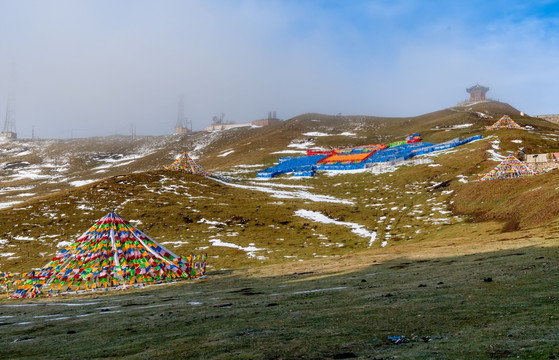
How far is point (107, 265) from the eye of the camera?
44906 mm

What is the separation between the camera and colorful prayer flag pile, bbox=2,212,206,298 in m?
43.6

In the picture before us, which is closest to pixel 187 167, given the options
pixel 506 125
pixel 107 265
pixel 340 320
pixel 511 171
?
pixel 511 171

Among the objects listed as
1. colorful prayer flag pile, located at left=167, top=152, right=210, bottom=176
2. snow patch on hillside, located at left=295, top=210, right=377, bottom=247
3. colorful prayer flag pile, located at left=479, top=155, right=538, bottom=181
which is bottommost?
snow patch on hillside, located at left=295, top=210, right=377, bottom=247

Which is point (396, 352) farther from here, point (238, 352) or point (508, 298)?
point (508, 298)

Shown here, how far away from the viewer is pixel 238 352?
539 inches

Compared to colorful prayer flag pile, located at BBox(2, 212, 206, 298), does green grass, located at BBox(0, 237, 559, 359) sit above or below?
above

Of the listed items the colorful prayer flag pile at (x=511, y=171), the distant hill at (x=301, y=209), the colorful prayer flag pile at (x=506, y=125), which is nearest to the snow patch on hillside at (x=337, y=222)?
the distant hill at (x=301, y=209)

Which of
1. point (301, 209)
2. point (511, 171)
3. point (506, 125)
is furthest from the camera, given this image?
point (506, 125)

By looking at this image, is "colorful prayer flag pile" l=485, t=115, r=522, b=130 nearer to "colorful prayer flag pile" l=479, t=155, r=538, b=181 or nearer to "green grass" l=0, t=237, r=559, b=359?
"colorful prayer flag pile" l=479, t=155, r=538, b=181

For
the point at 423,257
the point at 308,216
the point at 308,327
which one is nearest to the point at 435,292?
the point at 308,327

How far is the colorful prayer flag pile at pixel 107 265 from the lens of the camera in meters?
43.6

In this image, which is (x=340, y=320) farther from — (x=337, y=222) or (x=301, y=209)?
(x=301, y=209)

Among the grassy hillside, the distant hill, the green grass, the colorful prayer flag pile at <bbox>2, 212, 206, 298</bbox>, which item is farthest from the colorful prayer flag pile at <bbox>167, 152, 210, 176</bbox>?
the green grass

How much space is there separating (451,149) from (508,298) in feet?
444
